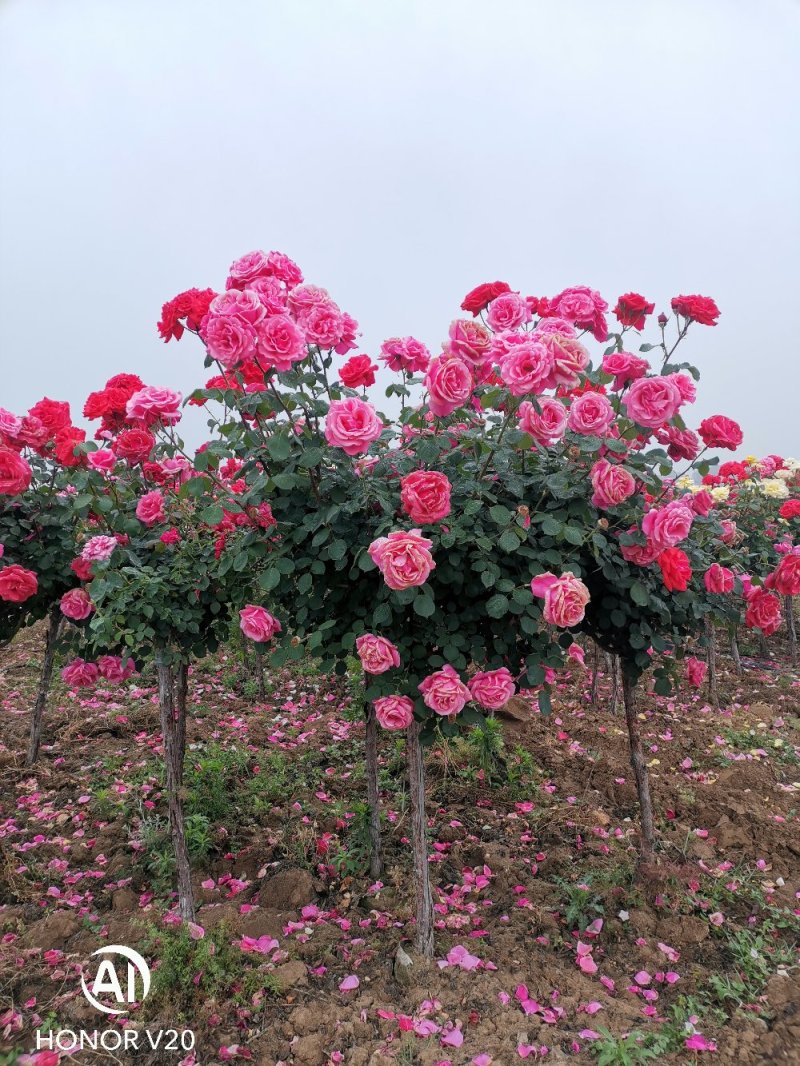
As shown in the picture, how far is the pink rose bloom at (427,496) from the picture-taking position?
2006 millimetres

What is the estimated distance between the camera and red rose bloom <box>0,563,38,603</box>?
3145 mm

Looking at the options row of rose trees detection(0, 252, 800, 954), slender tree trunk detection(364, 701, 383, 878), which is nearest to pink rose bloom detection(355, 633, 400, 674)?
row of rose trees detection(0, 252, 800, 954)

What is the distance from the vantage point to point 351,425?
2.07 metres

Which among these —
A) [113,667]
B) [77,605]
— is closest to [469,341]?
[77,605]

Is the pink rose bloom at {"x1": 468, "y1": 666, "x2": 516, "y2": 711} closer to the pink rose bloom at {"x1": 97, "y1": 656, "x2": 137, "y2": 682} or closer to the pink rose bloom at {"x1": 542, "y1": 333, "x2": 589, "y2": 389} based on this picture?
the pink rose bloom at {"x1": 542, "y1": 333, "x2": 589, "y2": 389}

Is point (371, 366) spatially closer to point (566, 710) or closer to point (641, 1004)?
point (641, 1004)

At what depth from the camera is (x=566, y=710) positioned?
5.63m

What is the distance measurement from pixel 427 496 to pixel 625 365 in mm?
940

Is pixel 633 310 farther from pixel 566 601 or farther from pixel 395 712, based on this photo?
pixel 395 712

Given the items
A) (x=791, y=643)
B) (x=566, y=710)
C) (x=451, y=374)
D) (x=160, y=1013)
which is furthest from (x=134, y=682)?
(x=791, y=643)

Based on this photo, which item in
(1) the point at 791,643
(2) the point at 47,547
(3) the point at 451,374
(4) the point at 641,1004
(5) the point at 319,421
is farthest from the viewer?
(1) the point at 791,643

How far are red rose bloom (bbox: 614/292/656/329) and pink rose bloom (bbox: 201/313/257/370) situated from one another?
4.68 ft

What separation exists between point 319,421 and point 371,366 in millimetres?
263

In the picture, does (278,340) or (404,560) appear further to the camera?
(278,340)
